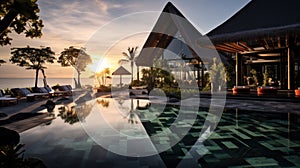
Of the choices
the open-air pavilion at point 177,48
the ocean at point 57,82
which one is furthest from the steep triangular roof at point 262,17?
the ocean at point 57,82

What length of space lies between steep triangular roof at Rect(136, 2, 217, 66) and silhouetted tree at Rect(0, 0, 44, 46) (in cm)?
1470

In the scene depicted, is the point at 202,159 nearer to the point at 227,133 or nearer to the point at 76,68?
the point at 227,133

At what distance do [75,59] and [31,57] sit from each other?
9904mm

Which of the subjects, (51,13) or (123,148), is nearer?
(123,148)

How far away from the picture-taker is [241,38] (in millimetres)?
10164

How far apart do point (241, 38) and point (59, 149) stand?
8.99 m

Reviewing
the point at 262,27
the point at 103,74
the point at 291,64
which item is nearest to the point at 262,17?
the point at 262,27

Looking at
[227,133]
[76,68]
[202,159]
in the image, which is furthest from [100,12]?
[76,68]

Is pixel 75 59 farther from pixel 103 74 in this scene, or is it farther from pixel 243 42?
pixel 243 42

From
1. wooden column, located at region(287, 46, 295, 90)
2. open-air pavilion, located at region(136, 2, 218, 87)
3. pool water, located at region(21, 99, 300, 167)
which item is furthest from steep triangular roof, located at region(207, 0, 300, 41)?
pool water, located at region(21, 99, 300, 167)

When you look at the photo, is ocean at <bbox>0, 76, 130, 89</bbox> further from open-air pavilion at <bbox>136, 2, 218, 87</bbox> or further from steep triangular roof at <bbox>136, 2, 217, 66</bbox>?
open-air pavilion at <bbox>136, 2, 218, 87</bbox>

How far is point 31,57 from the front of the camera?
22812 millimetres

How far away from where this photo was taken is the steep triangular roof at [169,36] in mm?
19216

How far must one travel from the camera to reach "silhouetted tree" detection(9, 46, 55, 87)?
73.7ft
